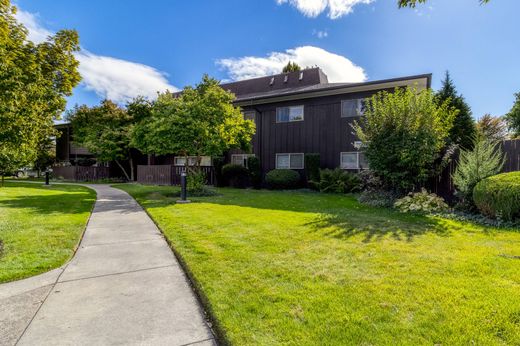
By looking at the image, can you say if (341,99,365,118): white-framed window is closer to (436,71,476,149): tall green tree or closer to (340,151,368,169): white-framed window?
(340,151,368,169): white-framed window

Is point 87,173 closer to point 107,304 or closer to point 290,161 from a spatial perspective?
point 290,161

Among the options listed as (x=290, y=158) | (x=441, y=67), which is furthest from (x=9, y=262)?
(x=441, y=67)

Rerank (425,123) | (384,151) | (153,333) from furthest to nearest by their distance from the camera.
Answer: (384,151)
(425,123)
(153,333)

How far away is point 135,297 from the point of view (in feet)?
9.17

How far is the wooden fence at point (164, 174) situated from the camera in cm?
1791

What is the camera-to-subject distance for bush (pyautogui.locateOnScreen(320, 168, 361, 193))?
12.9 meters

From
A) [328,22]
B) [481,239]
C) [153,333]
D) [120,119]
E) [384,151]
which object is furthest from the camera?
[120,119]

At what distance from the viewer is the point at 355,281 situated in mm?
3098

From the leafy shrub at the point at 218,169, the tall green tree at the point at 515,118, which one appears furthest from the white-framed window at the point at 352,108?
the tall green tree at the point at 515,118

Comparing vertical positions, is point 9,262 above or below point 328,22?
below

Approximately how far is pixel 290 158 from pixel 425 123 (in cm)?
847

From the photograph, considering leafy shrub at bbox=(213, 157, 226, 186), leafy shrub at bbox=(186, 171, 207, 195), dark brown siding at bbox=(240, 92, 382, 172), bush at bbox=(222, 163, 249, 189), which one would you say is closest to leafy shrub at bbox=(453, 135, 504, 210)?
dark brown siding at bbox=(240, 92, 382, 172)

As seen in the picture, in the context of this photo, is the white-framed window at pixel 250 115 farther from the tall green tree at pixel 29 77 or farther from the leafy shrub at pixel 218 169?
the tall green tree at pixel 29 77

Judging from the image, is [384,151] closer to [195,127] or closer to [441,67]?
[195,127]
